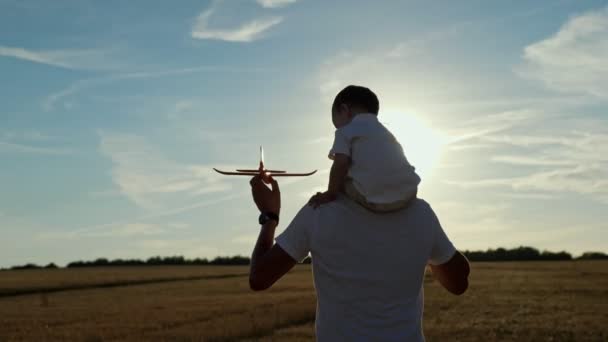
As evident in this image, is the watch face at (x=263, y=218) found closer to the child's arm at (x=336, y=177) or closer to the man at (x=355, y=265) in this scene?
the man at (x=355, y=265)

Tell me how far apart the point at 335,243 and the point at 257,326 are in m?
18.0

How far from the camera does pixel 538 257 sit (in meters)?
89.1

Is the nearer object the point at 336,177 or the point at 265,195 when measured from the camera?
the point at 336,177

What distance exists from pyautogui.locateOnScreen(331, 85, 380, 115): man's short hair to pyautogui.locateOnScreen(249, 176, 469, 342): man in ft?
1.19

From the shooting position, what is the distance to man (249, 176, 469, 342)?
2.90 metres

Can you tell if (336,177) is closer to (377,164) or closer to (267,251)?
(377,164)

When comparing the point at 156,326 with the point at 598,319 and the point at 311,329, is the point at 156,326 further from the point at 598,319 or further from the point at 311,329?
the point at 598,319

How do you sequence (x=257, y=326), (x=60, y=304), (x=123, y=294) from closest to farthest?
1. (x=257, y=326)
2. (x=60, y=304)
3. (x=123, y=294)

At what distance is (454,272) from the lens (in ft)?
10.6

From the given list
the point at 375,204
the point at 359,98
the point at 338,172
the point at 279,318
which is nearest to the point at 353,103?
the point at 359,98

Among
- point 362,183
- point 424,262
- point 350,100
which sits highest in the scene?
point 350,100

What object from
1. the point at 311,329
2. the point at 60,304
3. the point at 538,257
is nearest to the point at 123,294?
the point at 60,304

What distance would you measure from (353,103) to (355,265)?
61 cm

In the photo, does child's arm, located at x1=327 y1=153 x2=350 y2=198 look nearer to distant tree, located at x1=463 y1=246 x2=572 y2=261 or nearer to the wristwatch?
the wristwatch
